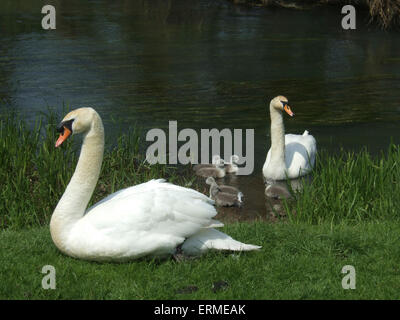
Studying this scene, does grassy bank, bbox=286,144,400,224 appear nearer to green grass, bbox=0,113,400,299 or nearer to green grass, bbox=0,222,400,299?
green grass, bbox=0,113,400,299

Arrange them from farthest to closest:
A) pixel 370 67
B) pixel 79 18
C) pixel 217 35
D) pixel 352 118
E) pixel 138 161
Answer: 1. pixel 79 18
2. pixel 217 35
3. pixel 370 67
4. pixel 352 118
5. pixel 138 161

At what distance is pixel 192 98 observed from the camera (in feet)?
51.4

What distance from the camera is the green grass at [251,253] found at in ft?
18.4

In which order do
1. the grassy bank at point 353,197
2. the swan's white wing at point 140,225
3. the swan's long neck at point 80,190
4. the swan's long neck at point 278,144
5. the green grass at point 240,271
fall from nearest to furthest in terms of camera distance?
the green grass at point 240,271 < the swan's white wing at point 140,225 < the swan's long neck at point 80,190 < the grassy bank at point 353,197 < the swan's long neck at point 278,144

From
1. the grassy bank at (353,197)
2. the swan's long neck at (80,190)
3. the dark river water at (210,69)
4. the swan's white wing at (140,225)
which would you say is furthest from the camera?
the dark river water at (210,69)

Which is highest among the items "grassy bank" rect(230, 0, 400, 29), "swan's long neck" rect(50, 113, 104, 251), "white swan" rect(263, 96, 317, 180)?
"grassy bank" rect(230, 0, 400, 29)

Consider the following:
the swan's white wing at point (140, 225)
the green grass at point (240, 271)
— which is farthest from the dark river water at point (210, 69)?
the swan's white wing at point (140, 225)

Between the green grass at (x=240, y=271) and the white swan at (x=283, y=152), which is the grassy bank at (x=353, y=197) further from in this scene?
the white swan at (x=283, y=152)

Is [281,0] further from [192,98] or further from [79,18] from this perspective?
[192,98]

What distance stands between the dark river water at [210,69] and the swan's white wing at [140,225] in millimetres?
3861

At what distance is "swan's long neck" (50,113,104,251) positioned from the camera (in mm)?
6145

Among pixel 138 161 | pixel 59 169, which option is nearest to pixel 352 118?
pixel 138 161

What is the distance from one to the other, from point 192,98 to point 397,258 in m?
9.75

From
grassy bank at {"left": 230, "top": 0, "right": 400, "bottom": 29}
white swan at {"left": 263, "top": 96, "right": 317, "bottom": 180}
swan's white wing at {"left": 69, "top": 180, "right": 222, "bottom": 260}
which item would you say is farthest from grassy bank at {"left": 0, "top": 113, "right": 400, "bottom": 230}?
grassy bank at {"left": 230, "top": 0, "right": 400, "bottom": 29}
